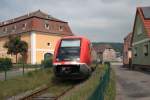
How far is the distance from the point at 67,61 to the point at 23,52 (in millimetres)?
44263

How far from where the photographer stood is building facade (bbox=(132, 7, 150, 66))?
29.6 metres

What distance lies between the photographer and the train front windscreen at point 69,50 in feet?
69.6

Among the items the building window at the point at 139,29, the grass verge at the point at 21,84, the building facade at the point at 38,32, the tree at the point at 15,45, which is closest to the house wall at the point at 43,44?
the building facade at the point at 38,32

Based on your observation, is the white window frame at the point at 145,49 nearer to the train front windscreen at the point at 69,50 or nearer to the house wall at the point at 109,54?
the train front windscreen at the point at 69,50

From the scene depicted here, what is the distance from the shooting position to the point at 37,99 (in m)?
15.5

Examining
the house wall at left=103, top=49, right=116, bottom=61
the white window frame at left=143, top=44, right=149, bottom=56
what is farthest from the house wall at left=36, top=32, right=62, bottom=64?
the house wall at left=103, top=49, right=116, bottom=61

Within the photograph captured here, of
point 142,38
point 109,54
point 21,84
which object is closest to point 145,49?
point 142,38

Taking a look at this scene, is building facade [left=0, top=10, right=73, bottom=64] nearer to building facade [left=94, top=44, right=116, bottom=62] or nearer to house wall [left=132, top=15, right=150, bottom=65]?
house wall [left=132, top=15, right=150, bottom=65]

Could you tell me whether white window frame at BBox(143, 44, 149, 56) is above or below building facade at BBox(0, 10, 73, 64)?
below

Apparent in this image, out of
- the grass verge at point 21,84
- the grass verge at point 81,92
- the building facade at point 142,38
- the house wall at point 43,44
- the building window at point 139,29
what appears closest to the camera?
the grass verge at point 81,92

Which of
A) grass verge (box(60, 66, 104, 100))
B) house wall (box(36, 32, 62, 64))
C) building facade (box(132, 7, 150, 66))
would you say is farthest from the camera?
house wall (box(36, 32, 62, 64))

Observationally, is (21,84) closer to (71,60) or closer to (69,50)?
(71,60)

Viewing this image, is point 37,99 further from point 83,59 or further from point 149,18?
point 149,18

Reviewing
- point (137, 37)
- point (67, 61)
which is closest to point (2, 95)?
point (67, 61)
